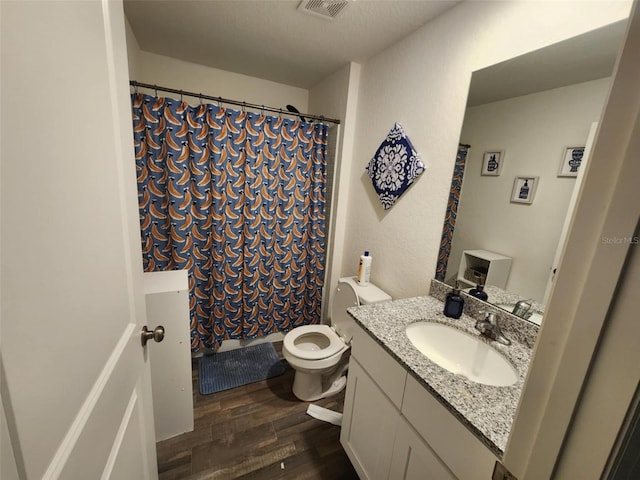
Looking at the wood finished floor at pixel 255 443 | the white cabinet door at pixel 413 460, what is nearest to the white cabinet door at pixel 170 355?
the wood finished floor at pixel 255 443

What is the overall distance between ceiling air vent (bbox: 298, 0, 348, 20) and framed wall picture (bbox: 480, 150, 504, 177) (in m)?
0.99

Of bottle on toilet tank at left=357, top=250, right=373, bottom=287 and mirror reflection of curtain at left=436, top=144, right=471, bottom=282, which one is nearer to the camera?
mirror reflection of curtain at left=436, top=144, right=471, bottom=282

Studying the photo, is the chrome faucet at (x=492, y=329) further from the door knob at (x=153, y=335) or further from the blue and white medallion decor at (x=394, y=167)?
the door knob at (x=153, y=335)

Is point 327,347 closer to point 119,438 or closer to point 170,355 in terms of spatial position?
point 170,355

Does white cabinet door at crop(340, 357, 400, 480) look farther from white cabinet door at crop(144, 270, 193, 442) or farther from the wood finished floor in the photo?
white cabinet door at crop(144, 270, 193, 442)

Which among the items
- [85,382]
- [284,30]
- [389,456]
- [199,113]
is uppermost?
[284,30]

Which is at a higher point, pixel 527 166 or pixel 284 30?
pixel 284 30

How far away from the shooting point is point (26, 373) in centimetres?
32

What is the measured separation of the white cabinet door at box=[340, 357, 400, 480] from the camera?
3.23ft

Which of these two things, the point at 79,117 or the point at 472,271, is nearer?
the point at 79,117

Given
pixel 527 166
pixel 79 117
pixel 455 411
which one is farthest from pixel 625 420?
pixel 527 166

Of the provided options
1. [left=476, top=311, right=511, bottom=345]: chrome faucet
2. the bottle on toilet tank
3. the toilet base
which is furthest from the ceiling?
the toilet base

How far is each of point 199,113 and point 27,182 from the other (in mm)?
1575

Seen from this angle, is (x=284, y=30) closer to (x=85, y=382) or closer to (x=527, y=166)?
(x=527, y=166)
